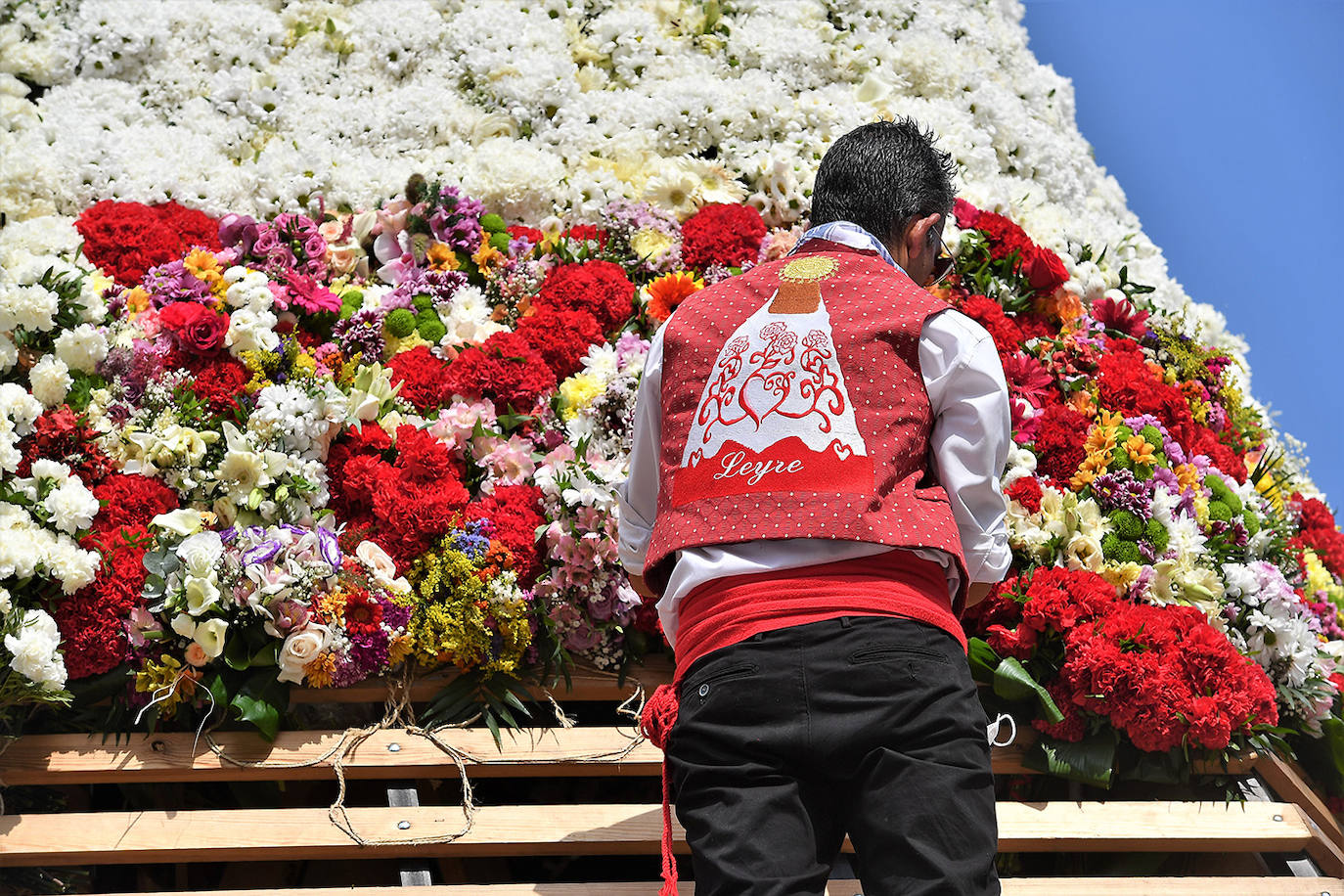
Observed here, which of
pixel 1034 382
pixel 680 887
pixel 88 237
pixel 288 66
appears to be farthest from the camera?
pixel 288 66

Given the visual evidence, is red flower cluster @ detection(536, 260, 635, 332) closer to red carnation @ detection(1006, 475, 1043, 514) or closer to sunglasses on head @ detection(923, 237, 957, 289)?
sunglasses on head @ detection(923, 237, 957, 289)

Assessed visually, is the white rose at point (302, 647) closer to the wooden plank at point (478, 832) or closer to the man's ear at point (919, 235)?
the wooden plank at point (478, 832)

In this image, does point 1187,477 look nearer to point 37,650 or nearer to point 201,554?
point 201,554

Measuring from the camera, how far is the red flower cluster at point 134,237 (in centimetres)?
343

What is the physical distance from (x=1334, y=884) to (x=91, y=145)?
4.25 metres

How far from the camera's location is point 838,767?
65.1 inches

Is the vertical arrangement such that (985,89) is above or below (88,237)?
above

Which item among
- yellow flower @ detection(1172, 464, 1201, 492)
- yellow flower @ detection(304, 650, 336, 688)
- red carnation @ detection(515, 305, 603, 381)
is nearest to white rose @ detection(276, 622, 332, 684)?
yellow flower @ detection(304, 650, 336, 688)

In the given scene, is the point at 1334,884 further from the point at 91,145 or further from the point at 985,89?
the point at 91,145

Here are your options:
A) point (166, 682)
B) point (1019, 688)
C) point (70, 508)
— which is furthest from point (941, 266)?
point (70, 508)

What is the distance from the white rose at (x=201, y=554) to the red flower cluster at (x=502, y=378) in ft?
2.46

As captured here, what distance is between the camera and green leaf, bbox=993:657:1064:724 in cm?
275

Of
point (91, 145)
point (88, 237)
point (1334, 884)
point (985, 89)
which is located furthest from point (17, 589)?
point (985, 89)

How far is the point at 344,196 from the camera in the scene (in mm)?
3838
